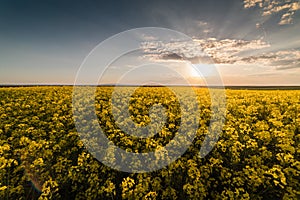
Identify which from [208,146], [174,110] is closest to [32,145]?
[208,146]

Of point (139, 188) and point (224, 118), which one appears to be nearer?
point (139, 188)

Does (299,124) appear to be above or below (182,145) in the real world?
above

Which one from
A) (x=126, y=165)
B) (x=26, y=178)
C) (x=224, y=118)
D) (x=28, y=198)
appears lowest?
(x=28, y=198)

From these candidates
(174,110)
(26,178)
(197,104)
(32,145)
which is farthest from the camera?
(197,104)

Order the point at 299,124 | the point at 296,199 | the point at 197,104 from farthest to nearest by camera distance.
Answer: the point at 197,104 → the point at 299,124 → the point at 296,199

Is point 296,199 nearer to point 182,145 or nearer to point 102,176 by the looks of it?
point 182,145

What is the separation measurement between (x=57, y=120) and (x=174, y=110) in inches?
335

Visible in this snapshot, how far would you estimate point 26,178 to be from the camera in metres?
8.59

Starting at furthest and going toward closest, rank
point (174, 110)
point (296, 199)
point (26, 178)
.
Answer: point (174, 110) < point (26, 178) < point (296, 199)

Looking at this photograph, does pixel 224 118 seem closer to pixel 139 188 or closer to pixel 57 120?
pixel 139 188

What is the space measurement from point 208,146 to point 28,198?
9340mm

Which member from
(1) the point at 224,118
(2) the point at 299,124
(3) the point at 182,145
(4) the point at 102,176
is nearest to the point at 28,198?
(4) the point at 102,176

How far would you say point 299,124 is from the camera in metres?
10.3

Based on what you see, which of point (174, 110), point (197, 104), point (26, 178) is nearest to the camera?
point (26, 178)
